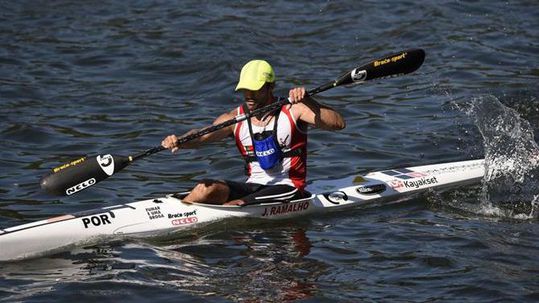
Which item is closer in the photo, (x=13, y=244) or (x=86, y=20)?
(x=13, y=244)

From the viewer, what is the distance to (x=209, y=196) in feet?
31.0

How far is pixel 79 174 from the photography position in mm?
9352

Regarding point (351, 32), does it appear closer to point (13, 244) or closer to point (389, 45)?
point (389, 45)

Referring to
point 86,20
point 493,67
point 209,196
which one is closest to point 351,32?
point 493,67

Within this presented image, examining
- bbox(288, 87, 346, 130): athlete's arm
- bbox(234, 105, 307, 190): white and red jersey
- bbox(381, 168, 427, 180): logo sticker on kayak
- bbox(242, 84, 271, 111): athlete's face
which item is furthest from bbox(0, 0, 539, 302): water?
bbox(242, 84, 271, 111): athlete's face

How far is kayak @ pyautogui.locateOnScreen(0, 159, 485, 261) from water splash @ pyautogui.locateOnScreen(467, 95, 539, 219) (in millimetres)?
238

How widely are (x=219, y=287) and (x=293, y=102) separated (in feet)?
6.36

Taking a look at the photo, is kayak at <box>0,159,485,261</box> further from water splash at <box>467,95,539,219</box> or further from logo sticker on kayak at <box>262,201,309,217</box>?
water splash at <box>467,95,539,219</box>

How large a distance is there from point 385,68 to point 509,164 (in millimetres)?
2176

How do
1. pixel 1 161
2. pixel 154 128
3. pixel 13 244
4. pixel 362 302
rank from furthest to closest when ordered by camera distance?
1. pixel 154 128
2. pixel 1 161
3. pixel 13 244
4. pixel 362 302

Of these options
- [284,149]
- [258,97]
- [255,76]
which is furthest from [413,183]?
[255,76]

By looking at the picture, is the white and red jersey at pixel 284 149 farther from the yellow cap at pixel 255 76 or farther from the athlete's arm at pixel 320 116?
the yellow cap at pixel 255 76

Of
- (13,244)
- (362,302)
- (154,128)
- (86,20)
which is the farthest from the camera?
(86,20)

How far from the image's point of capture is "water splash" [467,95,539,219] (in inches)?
398
